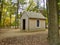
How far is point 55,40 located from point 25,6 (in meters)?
37.8

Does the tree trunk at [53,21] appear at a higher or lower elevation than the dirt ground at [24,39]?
higher

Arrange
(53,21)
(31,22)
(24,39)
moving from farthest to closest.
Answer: (31,22)
(24,39)
(53,21)

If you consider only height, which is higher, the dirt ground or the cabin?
the cabin

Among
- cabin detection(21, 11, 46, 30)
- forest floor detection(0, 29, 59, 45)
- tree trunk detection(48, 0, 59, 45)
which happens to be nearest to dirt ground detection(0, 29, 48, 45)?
forest floor detection(0, 29, 59, 45)

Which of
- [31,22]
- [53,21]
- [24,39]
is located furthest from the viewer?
[31,22]

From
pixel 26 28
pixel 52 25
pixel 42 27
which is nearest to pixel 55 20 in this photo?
pixel 52 25

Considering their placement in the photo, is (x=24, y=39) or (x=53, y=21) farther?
(x=24, y=39)

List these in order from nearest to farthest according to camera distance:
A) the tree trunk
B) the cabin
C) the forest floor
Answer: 1. the tree trunk
2. the forest floor
3. the cabin

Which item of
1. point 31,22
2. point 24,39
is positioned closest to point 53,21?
point 24,39

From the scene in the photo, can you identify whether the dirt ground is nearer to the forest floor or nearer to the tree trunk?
→ the forest floor

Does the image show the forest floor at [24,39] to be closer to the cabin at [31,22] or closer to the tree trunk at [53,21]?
the tree trunk at [53,21]

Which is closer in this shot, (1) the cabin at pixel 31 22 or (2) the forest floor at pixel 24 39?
(2) the forest floor at pixel 24 39

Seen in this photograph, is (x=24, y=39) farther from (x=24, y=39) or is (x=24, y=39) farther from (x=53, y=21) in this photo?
(x=53, y=21)

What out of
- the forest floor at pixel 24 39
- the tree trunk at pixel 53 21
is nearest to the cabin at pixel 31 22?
the forest floor at pixel 24 39
